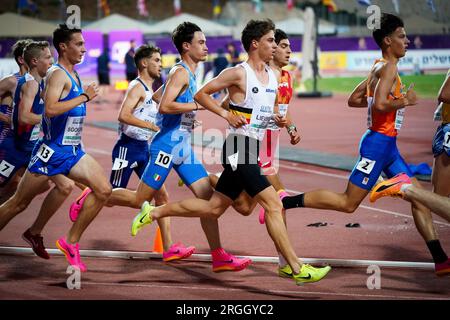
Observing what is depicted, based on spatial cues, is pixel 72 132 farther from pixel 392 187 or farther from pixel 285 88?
pixel 392 187

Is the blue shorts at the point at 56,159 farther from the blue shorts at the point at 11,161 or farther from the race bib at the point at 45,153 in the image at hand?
the blue shorts at the point at 11,161

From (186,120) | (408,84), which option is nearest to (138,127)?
(186,120)

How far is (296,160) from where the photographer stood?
17453mm

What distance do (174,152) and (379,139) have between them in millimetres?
1988

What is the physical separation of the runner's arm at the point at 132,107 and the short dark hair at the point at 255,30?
1.49 metres

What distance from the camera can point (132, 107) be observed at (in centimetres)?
957

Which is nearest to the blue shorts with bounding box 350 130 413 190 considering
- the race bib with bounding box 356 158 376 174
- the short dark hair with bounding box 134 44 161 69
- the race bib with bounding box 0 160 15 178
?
the race bib with bounding box 356 158 376 174

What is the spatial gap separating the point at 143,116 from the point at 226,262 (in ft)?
7.12

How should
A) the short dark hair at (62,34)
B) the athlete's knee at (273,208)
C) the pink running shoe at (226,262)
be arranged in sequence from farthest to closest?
the pink running shoe at (226,262) < the short dark hair at (62,34) < the athlete's knee at (273,208)

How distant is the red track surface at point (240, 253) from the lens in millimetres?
7594

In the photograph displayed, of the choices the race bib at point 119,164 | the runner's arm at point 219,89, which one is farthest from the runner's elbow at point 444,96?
the race bib at point 119,164

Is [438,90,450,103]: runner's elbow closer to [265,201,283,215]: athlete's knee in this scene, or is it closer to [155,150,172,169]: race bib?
[265,201,283,215]: athlete's knee

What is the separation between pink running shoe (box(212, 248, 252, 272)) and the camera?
8.45 meters
